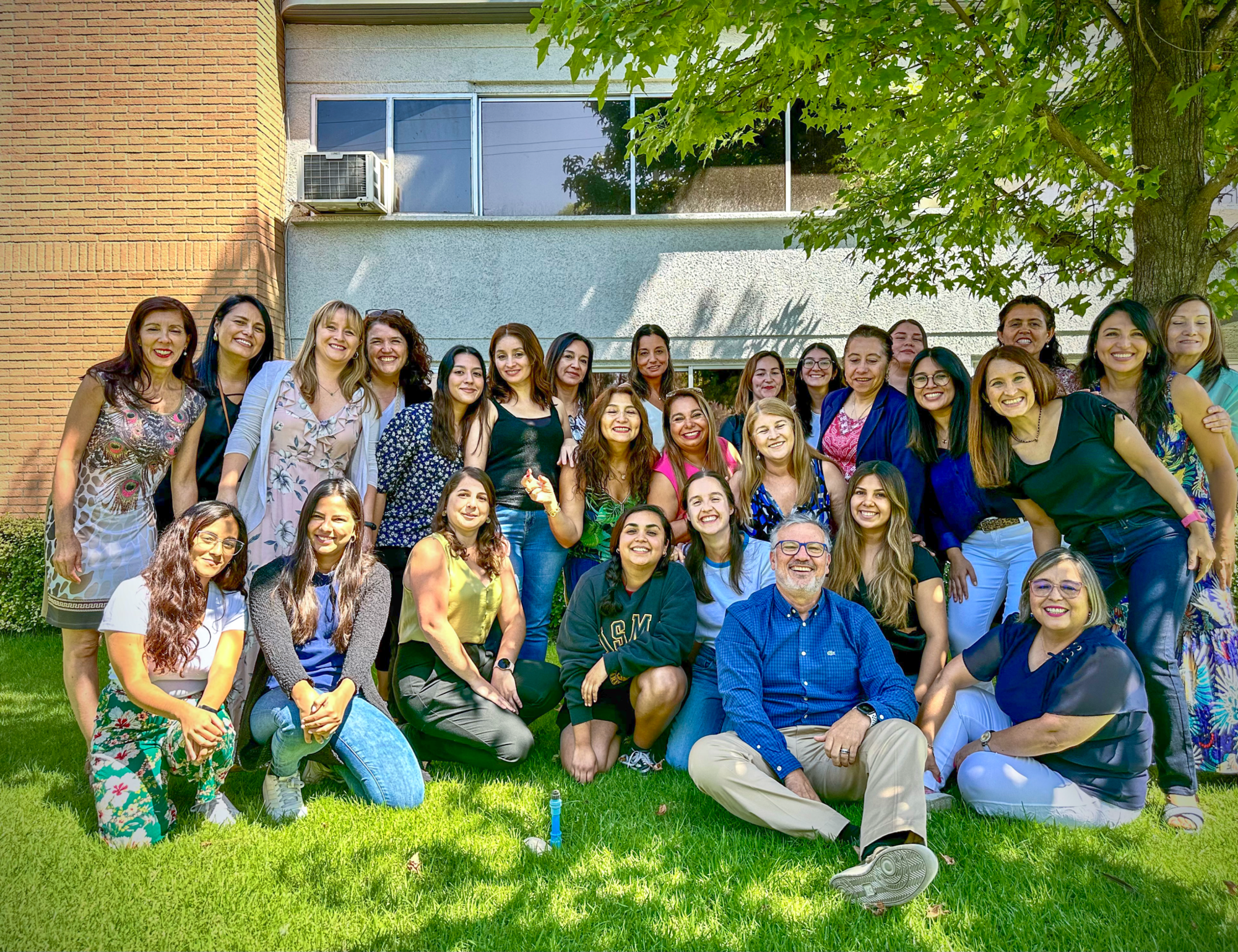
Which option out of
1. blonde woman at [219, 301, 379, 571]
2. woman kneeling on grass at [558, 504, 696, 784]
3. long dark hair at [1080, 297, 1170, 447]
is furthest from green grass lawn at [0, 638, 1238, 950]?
long dark hair at [1080, 297, 1170, 447]

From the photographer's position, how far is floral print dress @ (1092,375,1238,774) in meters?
4.14

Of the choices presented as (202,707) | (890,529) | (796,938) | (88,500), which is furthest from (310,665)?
(890,529)

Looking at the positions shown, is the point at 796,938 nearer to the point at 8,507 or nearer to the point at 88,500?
the point at 88,500

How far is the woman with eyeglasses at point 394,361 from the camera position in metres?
5.26

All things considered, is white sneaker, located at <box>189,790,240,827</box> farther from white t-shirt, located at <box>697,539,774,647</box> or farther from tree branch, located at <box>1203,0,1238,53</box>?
tree branch, located at <box>1203,0,1238,53</box>

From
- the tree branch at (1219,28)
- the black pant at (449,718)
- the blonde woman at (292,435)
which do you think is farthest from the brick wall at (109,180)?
the tree branch at (1219,28)

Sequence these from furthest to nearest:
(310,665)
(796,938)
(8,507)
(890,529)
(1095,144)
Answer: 1. (8,507)
2. (1095,144)
3. (890,529)
4. (310,665)
5. (796,938)

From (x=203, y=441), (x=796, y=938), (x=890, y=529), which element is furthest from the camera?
(x=203, y=441)

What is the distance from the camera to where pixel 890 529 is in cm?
436

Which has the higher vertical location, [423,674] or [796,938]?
[423,674]

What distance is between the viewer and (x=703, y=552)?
468cm

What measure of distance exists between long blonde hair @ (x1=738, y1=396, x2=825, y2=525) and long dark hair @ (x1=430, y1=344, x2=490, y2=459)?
5.24ft

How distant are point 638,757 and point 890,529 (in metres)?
1.78

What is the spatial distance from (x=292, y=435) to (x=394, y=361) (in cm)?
→ 90
